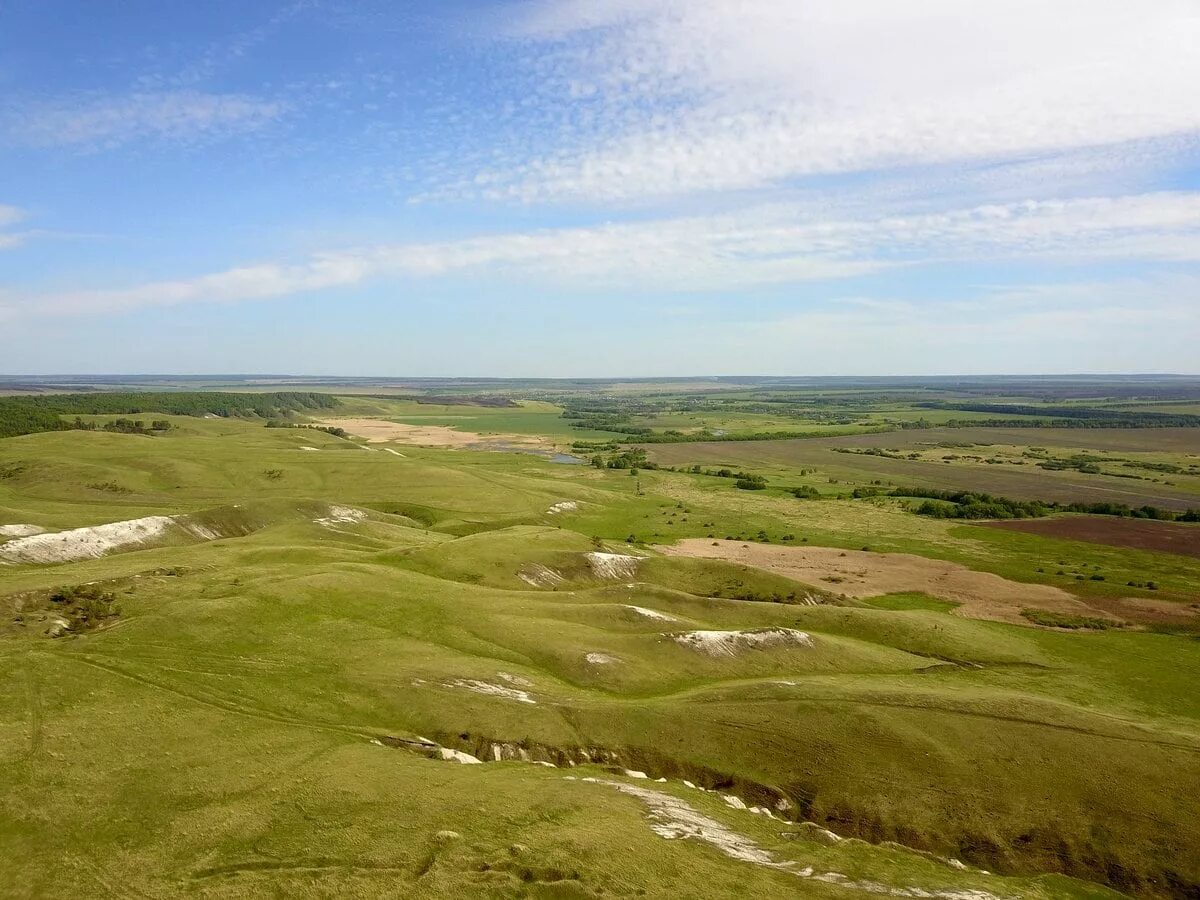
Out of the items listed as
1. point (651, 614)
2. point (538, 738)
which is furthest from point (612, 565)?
point (538, 738)

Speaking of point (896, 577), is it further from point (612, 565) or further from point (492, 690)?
point (492, 690)

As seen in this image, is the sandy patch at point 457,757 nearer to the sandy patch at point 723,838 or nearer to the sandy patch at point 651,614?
the sandy patch at point 723,838

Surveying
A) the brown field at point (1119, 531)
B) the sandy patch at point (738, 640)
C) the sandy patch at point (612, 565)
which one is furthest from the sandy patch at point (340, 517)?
the brown field at point (1119, 531)

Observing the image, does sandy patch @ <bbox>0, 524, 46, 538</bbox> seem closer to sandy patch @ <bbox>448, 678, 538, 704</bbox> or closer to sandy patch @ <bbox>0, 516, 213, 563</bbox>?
sandy patch @ <bbox>0, 516, 213, 563</bbox>

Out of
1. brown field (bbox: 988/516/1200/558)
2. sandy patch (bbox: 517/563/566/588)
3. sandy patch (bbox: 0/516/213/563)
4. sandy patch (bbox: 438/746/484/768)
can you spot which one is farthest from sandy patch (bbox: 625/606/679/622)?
brown field (bbox: 988/516/1200/558)

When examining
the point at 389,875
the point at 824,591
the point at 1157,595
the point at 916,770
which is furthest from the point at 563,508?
the point at 389,875
